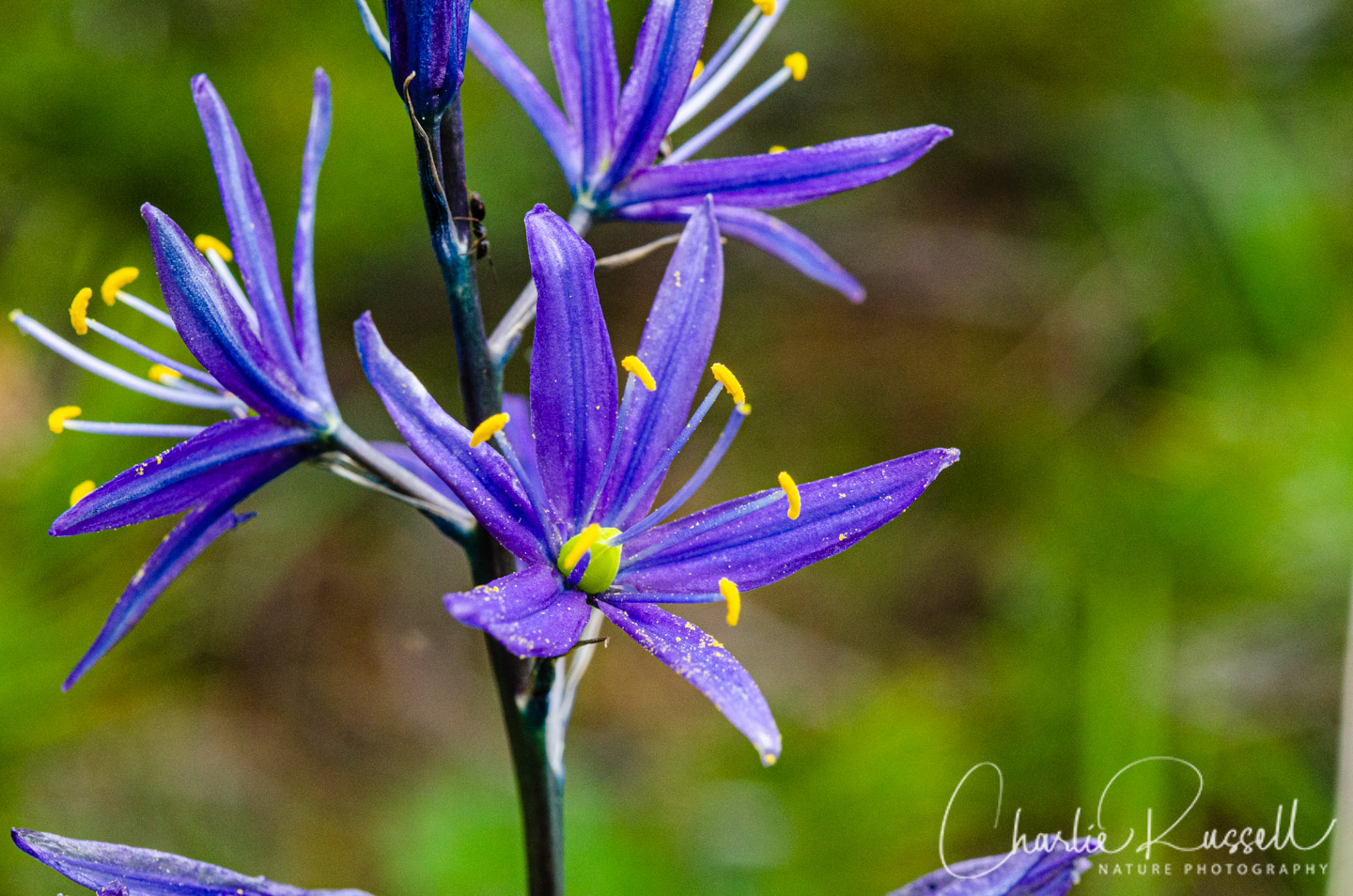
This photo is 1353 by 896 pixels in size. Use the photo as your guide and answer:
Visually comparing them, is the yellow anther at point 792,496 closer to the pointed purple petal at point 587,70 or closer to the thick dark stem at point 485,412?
the thick dark stem at point 485,412

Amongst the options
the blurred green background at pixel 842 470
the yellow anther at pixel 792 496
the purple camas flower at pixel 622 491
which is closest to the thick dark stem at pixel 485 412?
the purple camas flower at pixel 622 491

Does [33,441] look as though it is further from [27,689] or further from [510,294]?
[510,294]

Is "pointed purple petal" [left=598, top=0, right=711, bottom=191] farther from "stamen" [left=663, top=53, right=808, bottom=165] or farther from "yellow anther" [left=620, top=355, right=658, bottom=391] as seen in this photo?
"yellow anther" [left=620, top=355, right=658, bottom=391]

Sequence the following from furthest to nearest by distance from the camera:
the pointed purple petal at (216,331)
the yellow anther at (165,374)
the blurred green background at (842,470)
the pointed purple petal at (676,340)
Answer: the blurred green background at (842,470) < the yellow anther at (165,374) < the pointed purple petal at (676,340) < the pointed purple petal at (216,331)

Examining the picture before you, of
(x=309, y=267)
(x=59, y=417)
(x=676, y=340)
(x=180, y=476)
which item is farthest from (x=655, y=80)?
(x=59, y=417)

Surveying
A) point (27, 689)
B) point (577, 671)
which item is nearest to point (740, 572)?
point (577, 671)
